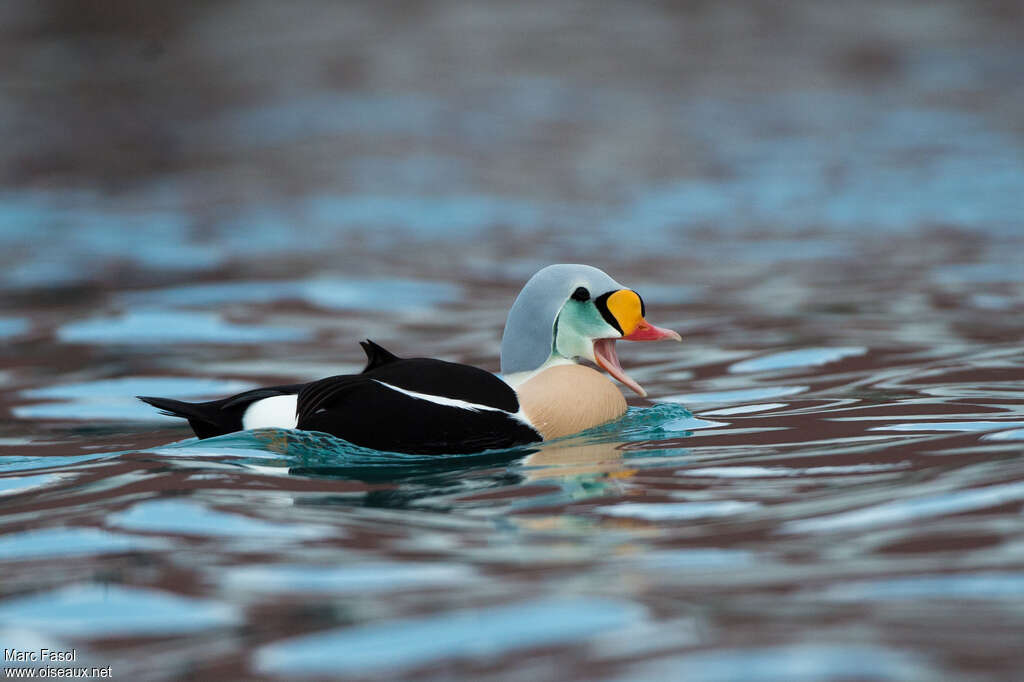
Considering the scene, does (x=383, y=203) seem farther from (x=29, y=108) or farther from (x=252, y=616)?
(x=252, y=616)

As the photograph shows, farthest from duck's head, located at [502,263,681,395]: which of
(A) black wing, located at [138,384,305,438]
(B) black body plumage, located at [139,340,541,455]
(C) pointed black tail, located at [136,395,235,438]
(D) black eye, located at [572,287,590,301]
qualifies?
(C) pointed black tail, located at [136,395,235,438]

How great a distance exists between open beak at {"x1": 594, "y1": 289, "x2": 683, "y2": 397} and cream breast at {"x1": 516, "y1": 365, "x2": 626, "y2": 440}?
3.3 inches

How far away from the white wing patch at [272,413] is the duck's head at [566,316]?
0.89m

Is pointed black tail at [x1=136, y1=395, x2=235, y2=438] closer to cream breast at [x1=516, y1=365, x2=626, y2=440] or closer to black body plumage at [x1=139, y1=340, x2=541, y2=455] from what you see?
black body plumage at [x1=139, y1=340, x2=541, y2=455]

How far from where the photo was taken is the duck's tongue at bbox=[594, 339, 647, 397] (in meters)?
5.61

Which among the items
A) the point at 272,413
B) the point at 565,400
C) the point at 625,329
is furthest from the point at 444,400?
the point at 625,329

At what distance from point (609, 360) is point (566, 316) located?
326 mm

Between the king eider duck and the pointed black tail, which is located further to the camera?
the pointed black tail

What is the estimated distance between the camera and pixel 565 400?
212 inches

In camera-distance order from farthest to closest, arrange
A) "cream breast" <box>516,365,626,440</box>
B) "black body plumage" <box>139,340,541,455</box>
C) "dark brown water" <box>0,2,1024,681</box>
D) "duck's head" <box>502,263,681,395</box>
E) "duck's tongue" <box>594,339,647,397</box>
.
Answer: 1. "duck's tongue" <box>594,339,647,397</box>
2. "duck's head" <box>502,263,681,395</box>
3. "cream breast" <box>516,365,626,440</box>
4. "black body plumage" <box>139,340,541,455</box>
5. "dark brown water" <box>0,2,1024,681</box>

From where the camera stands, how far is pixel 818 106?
23734 mm

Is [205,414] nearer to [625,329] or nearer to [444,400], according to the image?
[444,400]

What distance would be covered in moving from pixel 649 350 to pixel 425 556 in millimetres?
5120

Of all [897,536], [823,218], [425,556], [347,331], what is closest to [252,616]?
[425,556]
